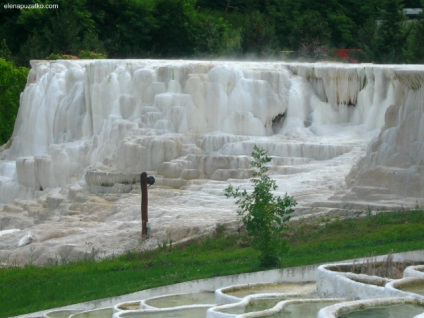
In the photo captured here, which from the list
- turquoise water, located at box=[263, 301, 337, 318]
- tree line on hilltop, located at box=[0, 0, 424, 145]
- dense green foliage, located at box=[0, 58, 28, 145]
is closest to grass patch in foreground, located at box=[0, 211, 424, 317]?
turquoise water, located at box=[263, 301, 337, 318]

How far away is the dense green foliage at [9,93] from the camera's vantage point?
44031 millimetres

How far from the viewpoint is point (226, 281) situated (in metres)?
16.6

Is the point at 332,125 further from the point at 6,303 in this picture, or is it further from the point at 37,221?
the point at 6,303

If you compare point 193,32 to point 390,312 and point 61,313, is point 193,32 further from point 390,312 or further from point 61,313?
point 390,312

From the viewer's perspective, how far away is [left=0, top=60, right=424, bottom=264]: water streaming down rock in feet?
94.6

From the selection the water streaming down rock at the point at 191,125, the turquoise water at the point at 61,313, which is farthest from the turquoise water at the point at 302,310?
the water streaming down rock at the point at 191,125

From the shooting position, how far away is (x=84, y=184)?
100ft

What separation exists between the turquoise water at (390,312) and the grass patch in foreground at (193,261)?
4.13 m

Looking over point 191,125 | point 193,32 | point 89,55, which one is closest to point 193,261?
point 191,125

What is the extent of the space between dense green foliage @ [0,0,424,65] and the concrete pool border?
1128 inches

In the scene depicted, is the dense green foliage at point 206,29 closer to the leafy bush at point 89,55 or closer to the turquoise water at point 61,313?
the leafy bush at point 89,55

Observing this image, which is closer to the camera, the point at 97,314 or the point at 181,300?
the point at 97,314

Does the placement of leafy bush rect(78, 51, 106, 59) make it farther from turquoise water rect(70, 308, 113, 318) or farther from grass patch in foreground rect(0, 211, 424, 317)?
turquoise water rect(70, 308, 113, 318)

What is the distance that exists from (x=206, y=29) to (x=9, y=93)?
929cm
